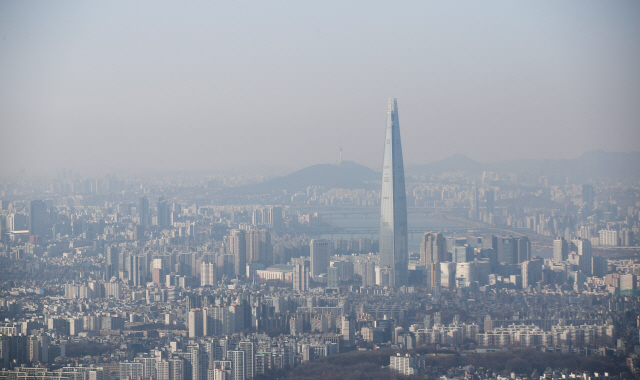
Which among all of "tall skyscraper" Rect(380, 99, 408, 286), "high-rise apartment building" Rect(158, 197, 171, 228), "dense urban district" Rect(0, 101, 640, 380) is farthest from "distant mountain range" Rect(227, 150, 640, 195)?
"high-rise apartment building" Rect(158, 197, 171, 228)

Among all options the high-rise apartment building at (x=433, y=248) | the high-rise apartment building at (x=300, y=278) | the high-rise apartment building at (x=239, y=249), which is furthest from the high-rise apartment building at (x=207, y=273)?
the high-rise apartment building at (x=433, y=248)

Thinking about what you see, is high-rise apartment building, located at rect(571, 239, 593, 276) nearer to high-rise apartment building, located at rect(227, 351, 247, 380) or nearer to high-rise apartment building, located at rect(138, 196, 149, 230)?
high-rise apartment building, located at rect(227, 351, 247, 380)

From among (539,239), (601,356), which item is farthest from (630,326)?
(539,239)

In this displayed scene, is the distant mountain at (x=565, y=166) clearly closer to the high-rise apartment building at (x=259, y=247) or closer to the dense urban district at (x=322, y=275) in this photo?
the dense urban district at (x=322, y=275)

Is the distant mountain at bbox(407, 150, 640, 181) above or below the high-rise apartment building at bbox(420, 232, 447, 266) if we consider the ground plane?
above

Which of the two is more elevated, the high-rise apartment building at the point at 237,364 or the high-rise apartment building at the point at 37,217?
the high-rise apartment building at the point at 37,217

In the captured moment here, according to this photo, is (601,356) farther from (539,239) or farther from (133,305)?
(539,239)

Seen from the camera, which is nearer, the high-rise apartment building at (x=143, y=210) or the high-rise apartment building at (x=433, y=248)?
the high-rise apartment building at (x=433, y=248)

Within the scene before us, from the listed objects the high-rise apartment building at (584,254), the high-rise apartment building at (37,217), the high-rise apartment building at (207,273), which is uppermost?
the high-rise apartment building at (37,217)
